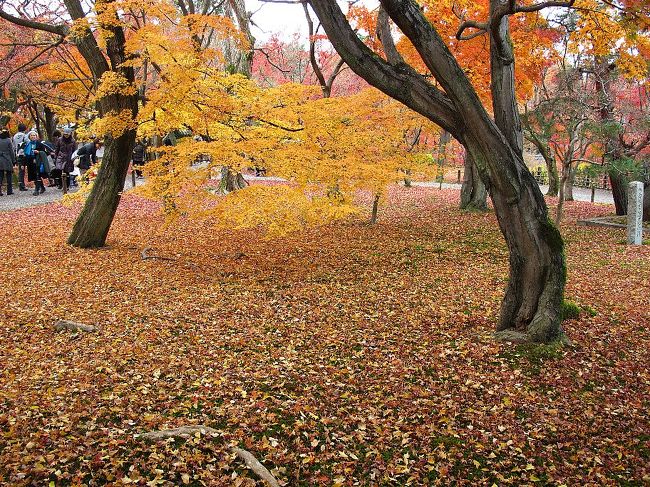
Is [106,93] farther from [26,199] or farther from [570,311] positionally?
[26,199]

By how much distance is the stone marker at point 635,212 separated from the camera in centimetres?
1114

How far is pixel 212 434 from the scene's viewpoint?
385 centimetres

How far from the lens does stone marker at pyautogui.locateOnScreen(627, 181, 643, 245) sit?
36.6 feet

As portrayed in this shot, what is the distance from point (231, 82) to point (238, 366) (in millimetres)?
4675

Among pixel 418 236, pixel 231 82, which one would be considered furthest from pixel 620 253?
pixel 231 82

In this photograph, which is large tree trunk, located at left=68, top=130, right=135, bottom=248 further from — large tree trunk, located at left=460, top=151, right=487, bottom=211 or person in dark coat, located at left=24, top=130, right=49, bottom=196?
large tree trunk, located at left=460, top=151, right=487, bottom=211

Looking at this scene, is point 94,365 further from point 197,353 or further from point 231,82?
point 231,82

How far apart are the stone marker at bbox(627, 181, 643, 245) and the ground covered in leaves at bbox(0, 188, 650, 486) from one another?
1985 millimetres

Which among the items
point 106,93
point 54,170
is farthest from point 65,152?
point 106,93

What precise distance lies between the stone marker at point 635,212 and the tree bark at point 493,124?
711 centimetres

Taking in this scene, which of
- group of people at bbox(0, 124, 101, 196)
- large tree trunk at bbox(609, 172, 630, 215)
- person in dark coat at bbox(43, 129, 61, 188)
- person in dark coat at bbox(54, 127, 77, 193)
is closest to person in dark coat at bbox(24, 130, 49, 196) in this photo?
group of people at bbox(0, 124, 101, 196)

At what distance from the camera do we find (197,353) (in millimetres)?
5547

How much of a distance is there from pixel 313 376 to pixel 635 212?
9.06 m

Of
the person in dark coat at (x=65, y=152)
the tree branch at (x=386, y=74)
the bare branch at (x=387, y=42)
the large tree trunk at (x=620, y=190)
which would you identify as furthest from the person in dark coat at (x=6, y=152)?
the large tree trunk at (x=620, y=190)
